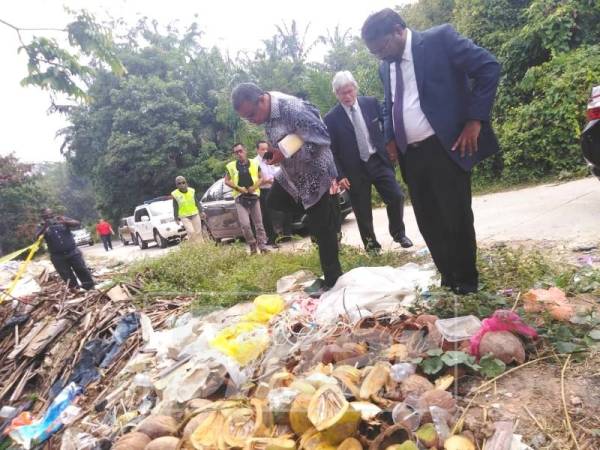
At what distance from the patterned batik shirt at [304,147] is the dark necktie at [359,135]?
99 centimetres

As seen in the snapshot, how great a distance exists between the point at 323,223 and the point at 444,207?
3.53 ft

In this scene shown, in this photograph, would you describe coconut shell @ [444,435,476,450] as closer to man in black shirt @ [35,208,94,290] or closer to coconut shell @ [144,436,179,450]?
coconut shell @ [144,436,179,450]

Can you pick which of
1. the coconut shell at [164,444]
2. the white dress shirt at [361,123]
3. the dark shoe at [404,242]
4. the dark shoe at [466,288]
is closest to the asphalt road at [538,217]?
the dark shoe at [404,242]

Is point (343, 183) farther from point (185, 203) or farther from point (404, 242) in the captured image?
point (185, 203)

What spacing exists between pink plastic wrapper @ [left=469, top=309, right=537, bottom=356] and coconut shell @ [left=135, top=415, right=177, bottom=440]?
4.85ft

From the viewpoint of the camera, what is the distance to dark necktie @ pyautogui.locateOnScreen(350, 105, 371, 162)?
13.4 feet

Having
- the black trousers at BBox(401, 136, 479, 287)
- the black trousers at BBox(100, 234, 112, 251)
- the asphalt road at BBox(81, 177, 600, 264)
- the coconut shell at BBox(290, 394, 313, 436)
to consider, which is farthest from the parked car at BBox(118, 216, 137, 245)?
the coconut shell at BBox(290, 394, 313, 436)

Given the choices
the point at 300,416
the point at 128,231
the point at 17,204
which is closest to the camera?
the point at 300,416

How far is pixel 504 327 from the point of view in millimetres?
1935

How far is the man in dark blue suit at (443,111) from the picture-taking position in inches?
88.0

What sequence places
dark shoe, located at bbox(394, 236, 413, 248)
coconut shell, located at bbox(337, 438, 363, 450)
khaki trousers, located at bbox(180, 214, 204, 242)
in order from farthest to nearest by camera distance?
khaki trousers, located at bbox(180, 214, 204, 242) < dark shoe, located at bbox(394, 236, 413, 248) < coconut shell, located at bbox(337, 438, 363, 450)

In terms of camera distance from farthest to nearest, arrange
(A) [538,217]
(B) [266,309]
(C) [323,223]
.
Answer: (A) [538,217] < (C) [323,223] < (B) [266,309]

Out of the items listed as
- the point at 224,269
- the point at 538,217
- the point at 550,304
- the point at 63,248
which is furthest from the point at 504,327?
the point at 63,248

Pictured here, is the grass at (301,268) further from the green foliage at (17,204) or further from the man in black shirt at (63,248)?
the green foliage at (17,204)
